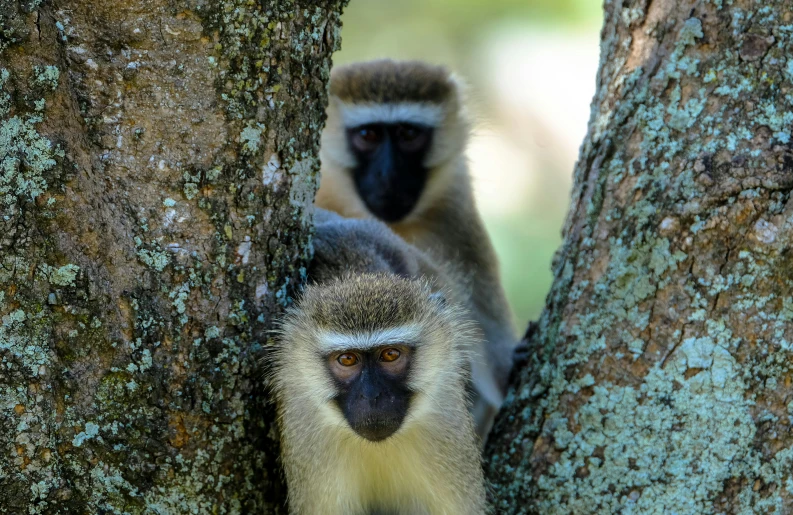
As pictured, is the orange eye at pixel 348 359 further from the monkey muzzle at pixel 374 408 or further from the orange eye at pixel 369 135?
the orange eye at pixel 369 135

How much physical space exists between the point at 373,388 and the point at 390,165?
99.3 inches

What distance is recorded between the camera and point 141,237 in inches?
92.7

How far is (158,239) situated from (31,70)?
54 centimetres

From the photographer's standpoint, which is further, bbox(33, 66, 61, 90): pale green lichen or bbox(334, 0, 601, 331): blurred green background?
bbox(334, 0, 601, 331): blurred green background

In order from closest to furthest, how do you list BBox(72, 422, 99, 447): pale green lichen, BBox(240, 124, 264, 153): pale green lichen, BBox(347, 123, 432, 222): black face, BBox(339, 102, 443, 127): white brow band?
1. BBox(72, 422, 99, 447): pale green lichen
2. BBox(240, 124, 264, 153): pale green lichen
3. BBox(347, 123, 432, 222): black face
4. BBox(339, 102, 443, 127): white brow band

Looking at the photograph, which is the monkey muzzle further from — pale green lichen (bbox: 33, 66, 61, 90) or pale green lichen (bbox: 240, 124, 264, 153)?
pale green lichen (bbox: 33, 66, 61, 90)

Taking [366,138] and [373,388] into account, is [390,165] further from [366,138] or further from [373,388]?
[373,388]

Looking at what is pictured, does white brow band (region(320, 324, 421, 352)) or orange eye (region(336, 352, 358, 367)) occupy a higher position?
white brow band (region(320, 324, 421, 352))

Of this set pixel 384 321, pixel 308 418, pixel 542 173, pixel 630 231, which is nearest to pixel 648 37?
pixel 630 231

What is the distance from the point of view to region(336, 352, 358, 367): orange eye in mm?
2932

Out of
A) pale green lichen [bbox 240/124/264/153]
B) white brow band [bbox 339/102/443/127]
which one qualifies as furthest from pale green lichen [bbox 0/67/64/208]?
white brow band [bbox 339/102/443/127]

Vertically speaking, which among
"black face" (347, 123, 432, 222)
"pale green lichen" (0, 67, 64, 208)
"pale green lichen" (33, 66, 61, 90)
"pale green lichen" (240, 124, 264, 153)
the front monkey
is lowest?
the front monkey

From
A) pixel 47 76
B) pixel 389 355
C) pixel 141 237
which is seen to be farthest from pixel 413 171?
pixel 47 76

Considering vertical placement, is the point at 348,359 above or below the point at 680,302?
below
